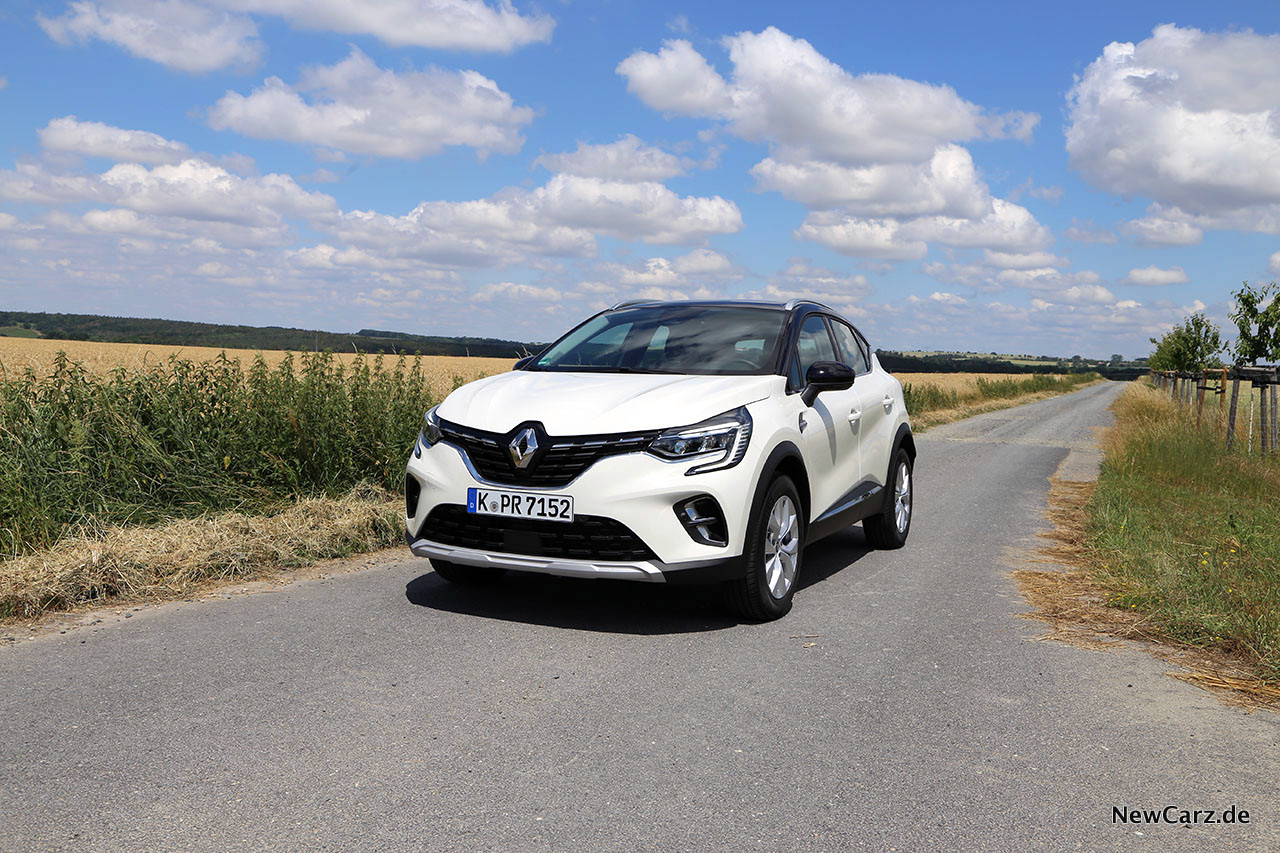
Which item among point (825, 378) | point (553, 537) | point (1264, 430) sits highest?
point (825, 378)

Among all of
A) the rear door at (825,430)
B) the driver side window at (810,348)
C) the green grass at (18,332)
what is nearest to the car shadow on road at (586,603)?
the rear door at (825,430)

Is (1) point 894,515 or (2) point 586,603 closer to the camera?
(2) point 586,603

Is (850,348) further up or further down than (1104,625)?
further up

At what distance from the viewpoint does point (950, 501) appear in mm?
11008

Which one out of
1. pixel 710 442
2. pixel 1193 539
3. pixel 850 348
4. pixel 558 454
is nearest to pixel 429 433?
pixel 558 454

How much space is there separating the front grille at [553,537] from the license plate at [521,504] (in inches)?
1.2

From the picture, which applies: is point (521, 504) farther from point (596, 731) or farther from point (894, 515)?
point (894, 515)

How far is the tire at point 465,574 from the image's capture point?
19.2 ft

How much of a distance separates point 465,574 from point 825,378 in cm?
243

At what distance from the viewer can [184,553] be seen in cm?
623

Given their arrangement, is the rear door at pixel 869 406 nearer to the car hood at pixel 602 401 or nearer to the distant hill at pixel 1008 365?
the car hood at pixel 602 401

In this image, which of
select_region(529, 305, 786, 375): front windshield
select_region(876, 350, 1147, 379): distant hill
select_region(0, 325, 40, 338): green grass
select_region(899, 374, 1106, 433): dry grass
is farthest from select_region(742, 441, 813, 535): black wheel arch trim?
select_region(876, 350, 1147, 379): distant hill

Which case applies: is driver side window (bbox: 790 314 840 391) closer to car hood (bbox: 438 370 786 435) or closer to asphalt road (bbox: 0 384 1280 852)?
car hood (bbox: 438 370 786 435)

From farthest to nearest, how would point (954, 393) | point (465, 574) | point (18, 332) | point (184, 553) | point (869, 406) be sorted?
point (18, 332)
point (954, 393)
point (869, 406)
point (184, 553)
point (465, 574)
